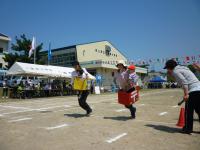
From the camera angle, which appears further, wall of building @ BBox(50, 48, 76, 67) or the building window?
the building window

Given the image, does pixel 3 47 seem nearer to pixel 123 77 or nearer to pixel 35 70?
pixel 35 70

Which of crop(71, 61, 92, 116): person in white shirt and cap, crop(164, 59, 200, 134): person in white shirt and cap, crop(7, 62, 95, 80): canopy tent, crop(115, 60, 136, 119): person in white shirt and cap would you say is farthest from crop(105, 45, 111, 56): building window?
crop(164, 59, 200, 134): person in white shirt and cap

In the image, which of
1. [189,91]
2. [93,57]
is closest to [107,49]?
[93,57]

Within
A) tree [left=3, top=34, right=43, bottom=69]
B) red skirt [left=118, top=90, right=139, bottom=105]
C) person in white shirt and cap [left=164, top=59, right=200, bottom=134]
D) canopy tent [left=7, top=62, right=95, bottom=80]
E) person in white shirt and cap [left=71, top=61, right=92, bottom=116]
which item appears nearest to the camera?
person in white shirt and cap [left=164, top=59, right=200, bottom=134]

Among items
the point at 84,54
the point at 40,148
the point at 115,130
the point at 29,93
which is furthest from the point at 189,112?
the point at 84,54

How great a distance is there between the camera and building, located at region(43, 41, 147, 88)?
5272 centimetres

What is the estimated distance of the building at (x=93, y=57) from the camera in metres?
52.7

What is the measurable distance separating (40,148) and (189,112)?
361 centimetres

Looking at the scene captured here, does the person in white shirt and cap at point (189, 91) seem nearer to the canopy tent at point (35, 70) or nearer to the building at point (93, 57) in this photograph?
the canopy tent at point (35, 70)

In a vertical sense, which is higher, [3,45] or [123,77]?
[3,45]

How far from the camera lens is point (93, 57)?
187ft

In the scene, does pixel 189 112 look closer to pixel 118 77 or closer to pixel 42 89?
pixel 118 77

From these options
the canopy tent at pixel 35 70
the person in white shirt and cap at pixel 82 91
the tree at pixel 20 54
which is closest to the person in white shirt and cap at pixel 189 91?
Answer: the person in white shirt and cap at pixel 82 91

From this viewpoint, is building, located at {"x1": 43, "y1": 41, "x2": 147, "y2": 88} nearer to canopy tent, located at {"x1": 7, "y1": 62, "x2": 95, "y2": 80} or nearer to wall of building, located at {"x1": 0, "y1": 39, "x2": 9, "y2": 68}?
wall of building, located at {"x1": 0, "y1": 39, "x2": 9, "y2": 68}
